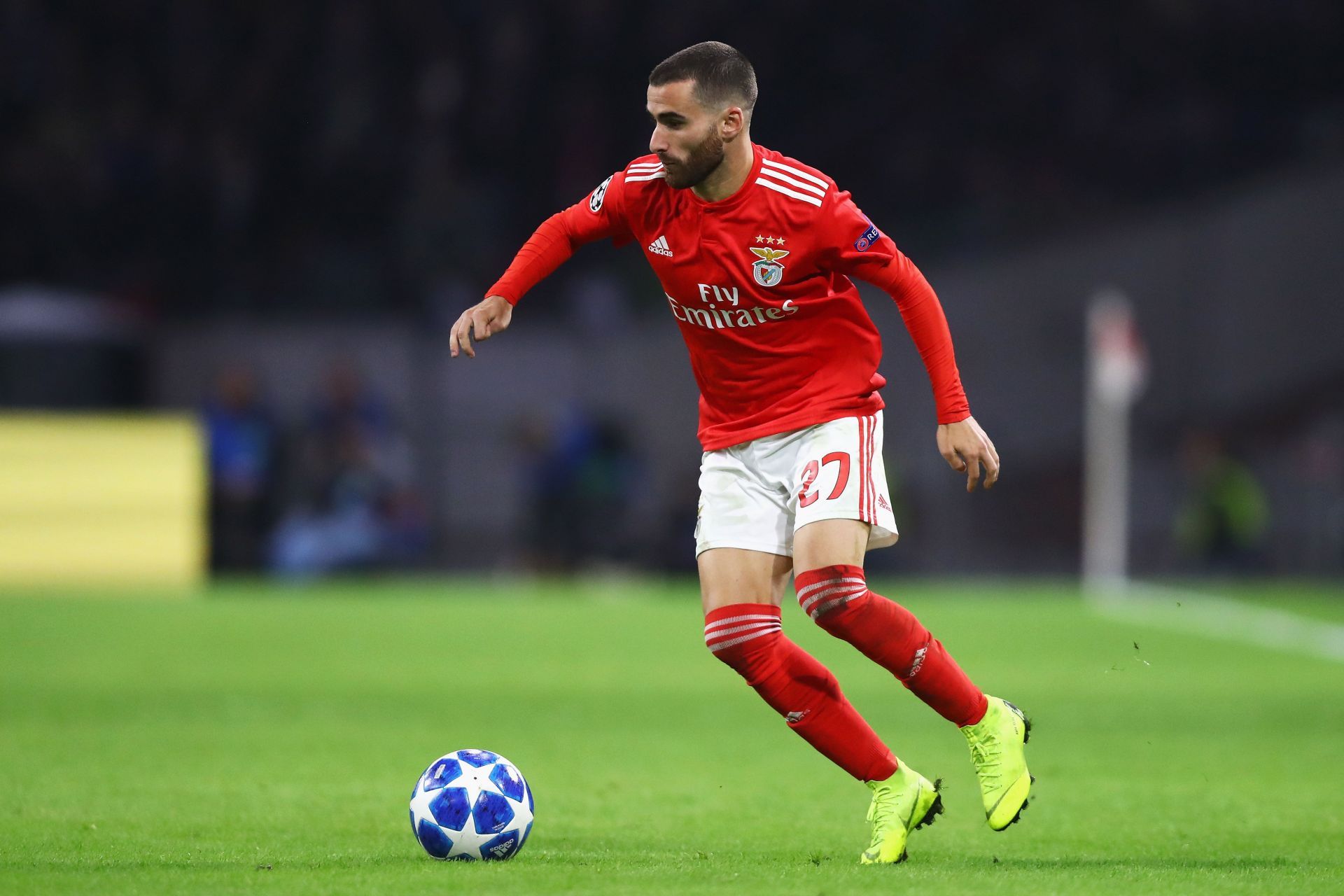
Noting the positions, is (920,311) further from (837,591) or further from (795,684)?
(795,684)

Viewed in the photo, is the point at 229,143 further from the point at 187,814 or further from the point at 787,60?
the point at 187,814

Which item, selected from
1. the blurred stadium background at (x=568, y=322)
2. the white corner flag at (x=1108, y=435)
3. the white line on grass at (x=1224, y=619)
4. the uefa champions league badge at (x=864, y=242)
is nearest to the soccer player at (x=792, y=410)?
the uefa champions league badge at (x=864, y=242)

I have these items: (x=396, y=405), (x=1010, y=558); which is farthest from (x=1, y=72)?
(x=1010, y=558)

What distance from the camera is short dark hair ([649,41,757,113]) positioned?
16.3 ft

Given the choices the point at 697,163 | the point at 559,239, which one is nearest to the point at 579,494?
the point at 559,239

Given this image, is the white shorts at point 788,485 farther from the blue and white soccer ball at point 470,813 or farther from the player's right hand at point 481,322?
the blue and white soccer ball at point 470,813

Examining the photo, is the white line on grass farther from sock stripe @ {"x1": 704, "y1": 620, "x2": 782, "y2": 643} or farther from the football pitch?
sock stripe @ {"x1": 704, "y1": 620, "x2": 782, "y2": 643}

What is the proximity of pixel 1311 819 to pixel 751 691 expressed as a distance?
5.28 metres

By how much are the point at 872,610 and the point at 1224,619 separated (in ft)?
41.9

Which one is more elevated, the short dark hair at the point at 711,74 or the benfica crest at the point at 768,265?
the short dark hair at the point at 711,74

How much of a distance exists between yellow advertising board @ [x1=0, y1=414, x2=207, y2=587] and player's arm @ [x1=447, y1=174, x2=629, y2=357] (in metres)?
14.4

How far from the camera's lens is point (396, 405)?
75.2ft

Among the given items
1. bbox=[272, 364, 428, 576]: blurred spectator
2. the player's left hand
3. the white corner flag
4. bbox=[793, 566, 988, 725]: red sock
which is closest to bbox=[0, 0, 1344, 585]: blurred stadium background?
bbox=[272, 364, 428, 576]: blurred spectator

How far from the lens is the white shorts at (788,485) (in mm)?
5062
